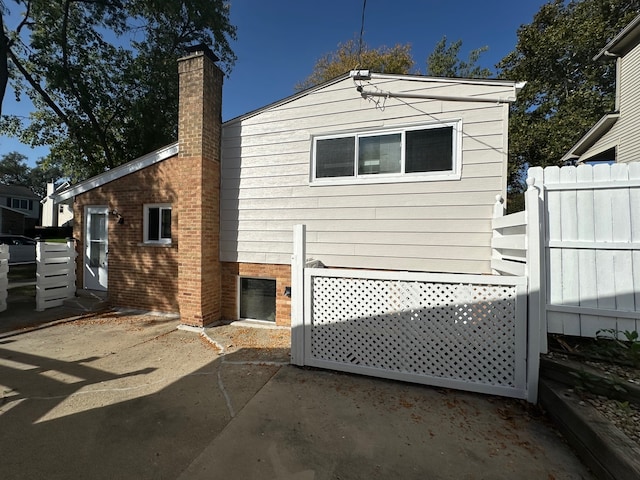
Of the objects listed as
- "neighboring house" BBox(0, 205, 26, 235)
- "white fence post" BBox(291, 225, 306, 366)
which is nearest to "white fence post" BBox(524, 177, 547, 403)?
"white fence post" BBox(291, 225, 306, 366)

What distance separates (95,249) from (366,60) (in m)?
15.6

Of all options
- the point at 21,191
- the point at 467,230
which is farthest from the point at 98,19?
the point at 21,191

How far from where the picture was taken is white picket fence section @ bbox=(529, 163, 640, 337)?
8.86 feet

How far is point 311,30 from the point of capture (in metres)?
8.91

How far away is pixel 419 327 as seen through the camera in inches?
122

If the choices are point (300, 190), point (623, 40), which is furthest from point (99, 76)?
point (623, 40)

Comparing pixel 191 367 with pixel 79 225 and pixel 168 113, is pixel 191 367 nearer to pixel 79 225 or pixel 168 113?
pixel 79 225

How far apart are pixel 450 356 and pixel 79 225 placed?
27.9ft

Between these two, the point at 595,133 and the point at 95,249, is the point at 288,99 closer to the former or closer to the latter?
the point at 95,249

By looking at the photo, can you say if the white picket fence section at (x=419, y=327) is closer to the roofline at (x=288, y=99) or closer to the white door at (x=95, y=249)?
the roofline at (x=288, y=99)

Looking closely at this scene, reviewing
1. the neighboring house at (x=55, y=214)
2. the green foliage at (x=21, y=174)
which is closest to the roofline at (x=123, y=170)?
the neighboring house at (x=55, y=214)

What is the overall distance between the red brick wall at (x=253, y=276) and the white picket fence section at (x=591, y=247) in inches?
148

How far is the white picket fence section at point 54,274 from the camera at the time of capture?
19.1 ft

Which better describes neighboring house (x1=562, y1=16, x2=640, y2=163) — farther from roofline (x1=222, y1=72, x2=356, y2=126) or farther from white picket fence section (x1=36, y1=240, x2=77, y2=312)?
white picket fence section (x1=36, y1=240, x2=77, y2=312)
